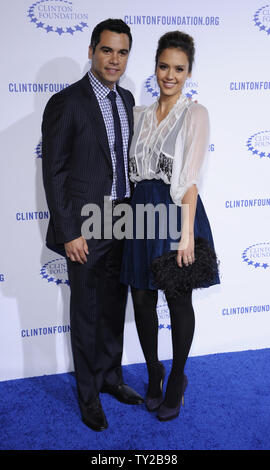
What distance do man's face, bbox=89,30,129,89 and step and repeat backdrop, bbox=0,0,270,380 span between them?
43cm

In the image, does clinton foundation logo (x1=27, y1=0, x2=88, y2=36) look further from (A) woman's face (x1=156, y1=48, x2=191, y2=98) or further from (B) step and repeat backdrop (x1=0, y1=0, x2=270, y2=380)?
(A) woman's face (x1=156, y1=48, x2=191, y2=98)

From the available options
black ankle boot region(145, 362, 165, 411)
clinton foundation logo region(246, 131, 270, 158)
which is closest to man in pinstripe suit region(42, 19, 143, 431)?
black ankle boot region(145, 362, 165, 411)

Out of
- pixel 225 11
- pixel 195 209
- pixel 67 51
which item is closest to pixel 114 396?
pixel 195 209

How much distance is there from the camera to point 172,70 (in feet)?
6.05

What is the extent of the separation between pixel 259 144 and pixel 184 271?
1.04 meters

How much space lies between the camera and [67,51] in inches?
88.4

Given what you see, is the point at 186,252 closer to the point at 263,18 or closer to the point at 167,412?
the point at 167,412

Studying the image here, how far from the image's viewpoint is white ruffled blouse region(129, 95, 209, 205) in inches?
70.5

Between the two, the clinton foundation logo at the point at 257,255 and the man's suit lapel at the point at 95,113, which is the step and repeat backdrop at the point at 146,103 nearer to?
the clinton foundation logo at the point at 257,255

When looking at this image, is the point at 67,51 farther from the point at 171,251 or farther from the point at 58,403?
the point at 58,403

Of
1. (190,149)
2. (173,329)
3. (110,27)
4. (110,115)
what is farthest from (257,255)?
(110,27)

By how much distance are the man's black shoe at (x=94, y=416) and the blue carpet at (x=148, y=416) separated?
3 centimetres

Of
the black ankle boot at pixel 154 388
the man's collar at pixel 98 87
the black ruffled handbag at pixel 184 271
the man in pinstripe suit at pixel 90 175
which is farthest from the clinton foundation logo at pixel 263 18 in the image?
Answer: the black ankle boot at pixel 154 388
